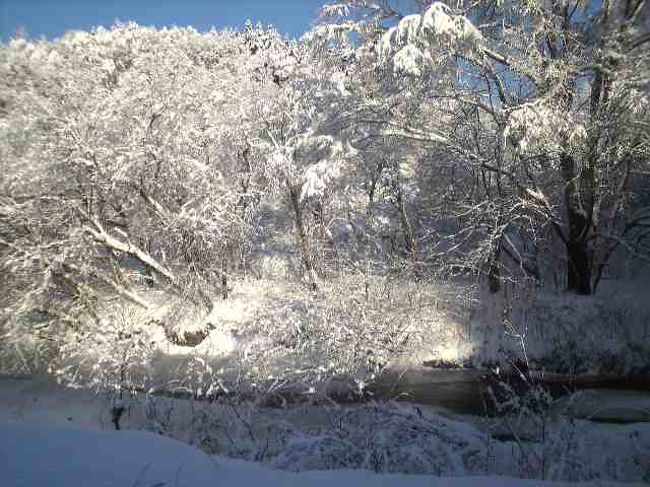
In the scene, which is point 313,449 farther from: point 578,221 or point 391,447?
point 578,221

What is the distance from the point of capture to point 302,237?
13.7 meters

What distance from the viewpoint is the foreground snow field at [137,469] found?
278 cm

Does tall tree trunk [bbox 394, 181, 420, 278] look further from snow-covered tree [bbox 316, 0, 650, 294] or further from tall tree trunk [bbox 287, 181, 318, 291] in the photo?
tall tree trunk [bbox 287, 181, 318, 291]

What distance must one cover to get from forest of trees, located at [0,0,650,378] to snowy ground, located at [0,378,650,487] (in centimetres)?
425

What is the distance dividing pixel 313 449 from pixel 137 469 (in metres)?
1.89

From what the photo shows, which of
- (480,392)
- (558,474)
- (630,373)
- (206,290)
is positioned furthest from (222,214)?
(630,373)

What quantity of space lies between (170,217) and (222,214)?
1.49 meters

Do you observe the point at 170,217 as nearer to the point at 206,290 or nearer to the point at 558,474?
the point at 206,290

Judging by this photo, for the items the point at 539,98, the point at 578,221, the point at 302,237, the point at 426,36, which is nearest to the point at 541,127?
the point at 539,98

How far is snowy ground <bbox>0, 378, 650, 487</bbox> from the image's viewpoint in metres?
2.98

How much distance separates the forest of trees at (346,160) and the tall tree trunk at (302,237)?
0.27ft

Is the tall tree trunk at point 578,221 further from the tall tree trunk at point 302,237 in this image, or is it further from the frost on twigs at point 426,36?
the tall tree trunk at point 302,237

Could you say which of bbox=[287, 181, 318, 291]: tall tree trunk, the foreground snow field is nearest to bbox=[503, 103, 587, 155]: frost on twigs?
the foreground snow field

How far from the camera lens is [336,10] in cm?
884
